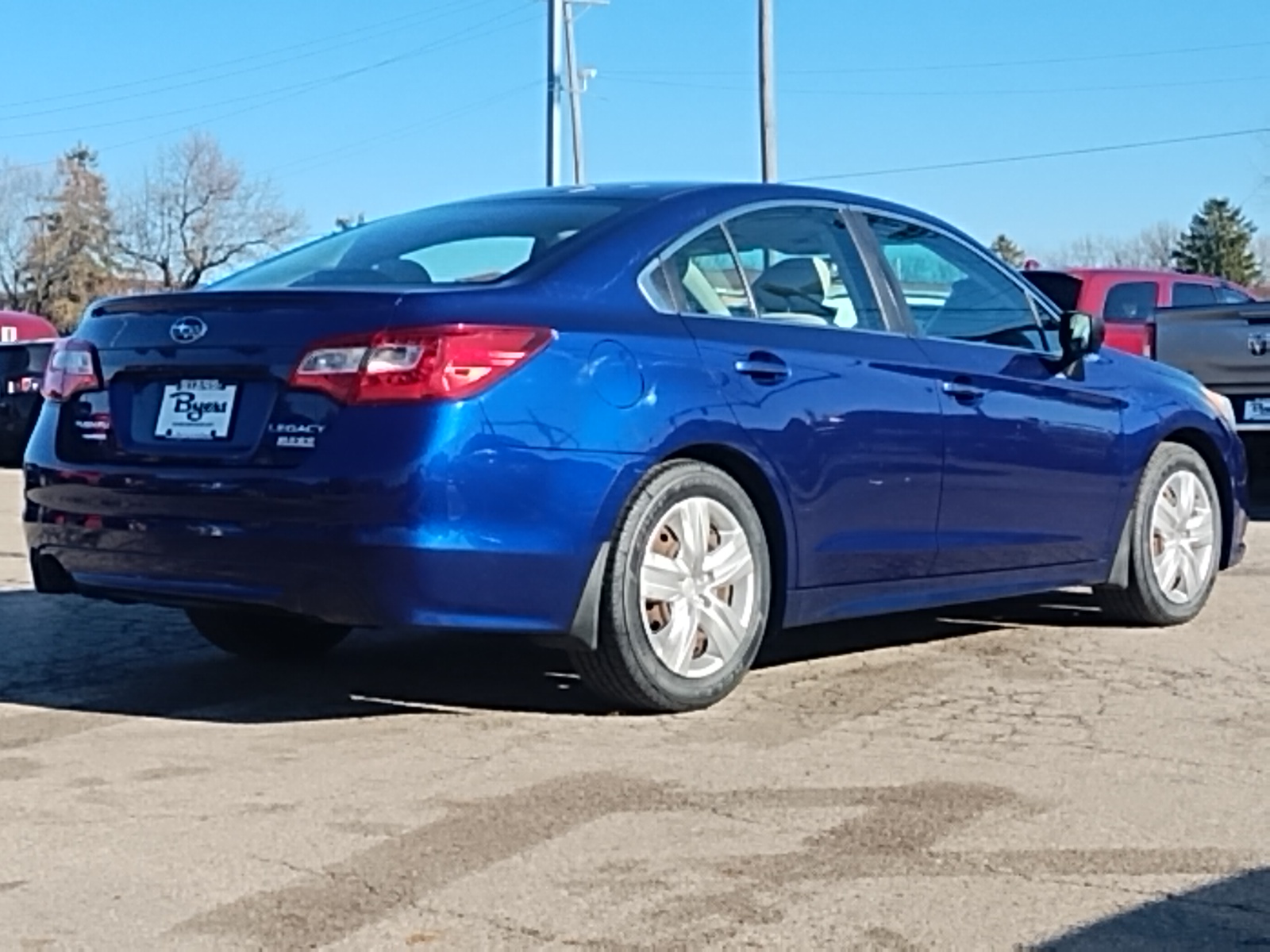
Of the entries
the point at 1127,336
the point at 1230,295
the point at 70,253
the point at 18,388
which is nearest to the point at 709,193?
the point at 1127,336

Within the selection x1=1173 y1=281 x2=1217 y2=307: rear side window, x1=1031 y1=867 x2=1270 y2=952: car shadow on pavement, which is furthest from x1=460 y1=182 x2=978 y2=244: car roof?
x1=1173 y1=281 x2=1217 y2=307: rear side window

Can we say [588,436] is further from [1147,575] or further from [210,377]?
[1147,575]

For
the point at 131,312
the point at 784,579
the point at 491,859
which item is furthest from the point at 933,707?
the point at 131,312

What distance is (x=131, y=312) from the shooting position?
5297mm

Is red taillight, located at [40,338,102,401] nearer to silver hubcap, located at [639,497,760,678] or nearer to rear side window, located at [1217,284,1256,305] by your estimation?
silver hubcap, located at [639,497,760,678]

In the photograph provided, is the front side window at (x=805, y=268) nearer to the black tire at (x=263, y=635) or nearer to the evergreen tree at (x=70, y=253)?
the black tire at (x=263, y=635)

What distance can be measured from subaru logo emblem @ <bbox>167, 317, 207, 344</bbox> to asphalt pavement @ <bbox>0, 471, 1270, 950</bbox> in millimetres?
1044

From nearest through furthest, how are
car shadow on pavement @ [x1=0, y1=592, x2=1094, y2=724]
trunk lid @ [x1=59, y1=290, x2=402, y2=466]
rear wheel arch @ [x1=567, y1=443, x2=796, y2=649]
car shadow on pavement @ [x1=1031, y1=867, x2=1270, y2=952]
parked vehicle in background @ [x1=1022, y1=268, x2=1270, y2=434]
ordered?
1. car shadow on pavement @ [x1=1031, y1=867, x2=1270, y2=952]
2. trunk lid @ [x1=59, y1=290, x2=402, y2=466]
3. rear wheel arch @ [x1=567, y1=443, x2=796, y2=649]
4. car shadow on pavement @ [x1=0, y1=592, x2=1094, y2=724]
5. parked vehicle in background @ [x1=1022, y1=268, x2=1270, y2=434]

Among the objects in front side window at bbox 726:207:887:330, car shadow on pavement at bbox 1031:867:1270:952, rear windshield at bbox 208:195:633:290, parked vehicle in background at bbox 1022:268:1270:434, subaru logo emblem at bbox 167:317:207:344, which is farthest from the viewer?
parked vehicle in background at bbox 1022:268:1270:434

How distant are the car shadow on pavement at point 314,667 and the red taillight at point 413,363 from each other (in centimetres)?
103

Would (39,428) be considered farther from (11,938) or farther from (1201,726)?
(1201,726)

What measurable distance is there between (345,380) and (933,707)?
1923 millimetres

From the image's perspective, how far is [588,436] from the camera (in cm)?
486

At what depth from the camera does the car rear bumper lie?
4.68 m
